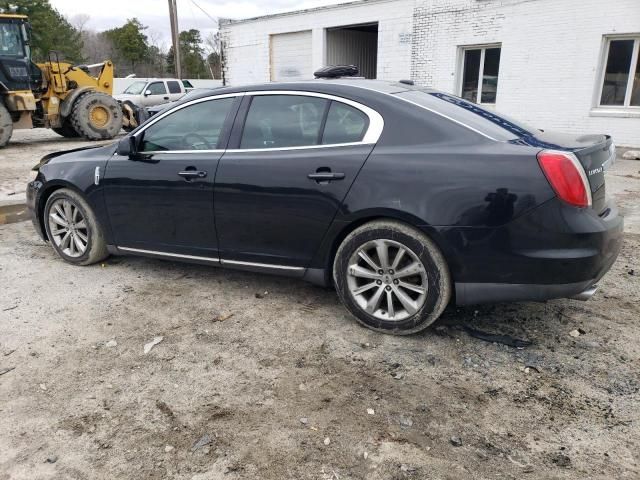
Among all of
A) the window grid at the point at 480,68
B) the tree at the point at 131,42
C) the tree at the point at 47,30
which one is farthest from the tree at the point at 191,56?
the window grid at the point at 480,68

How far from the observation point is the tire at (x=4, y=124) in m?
13.3

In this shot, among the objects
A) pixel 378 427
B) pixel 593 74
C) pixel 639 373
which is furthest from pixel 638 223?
pixel 593 74

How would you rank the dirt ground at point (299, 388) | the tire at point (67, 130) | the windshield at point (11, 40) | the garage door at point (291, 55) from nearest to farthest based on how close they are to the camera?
the dirt ground at point (299, 388) → the windshield at point (11, 40) → the tire at point (67, 130) → the garage door at point (291, 55)

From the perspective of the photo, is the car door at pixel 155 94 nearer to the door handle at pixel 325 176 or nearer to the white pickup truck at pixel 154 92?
the white pickup truck at pixel 154 92

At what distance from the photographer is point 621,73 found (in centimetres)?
1184

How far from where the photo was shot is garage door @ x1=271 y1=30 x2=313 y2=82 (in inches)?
703

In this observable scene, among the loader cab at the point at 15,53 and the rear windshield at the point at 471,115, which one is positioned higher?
the loader cab at the point at 15,53

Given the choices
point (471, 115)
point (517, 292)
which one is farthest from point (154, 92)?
point (517, 292)

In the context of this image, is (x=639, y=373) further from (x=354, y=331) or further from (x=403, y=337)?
(x=354, y=331)

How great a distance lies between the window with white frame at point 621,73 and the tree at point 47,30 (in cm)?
3723

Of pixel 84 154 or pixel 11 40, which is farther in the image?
pixel 11 40

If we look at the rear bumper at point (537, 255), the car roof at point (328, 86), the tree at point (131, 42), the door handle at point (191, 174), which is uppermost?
the tree at point (131, 42)

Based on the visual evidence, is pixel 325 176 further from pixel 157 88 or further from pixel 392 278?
pixel 157 88

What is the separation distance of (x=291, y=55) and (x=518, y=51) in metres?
8.17
